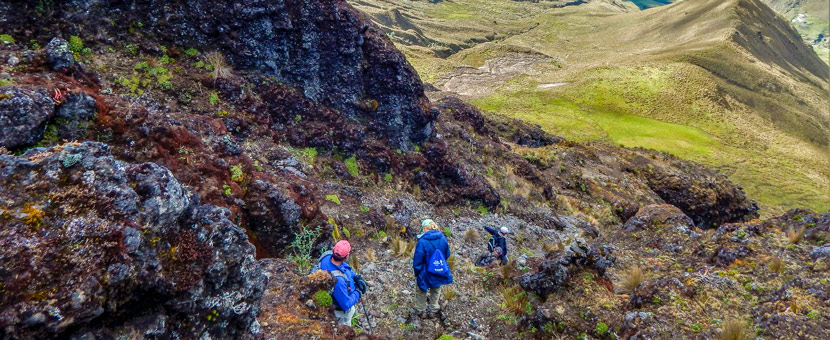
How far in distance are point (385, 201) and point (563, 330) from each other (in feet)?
23.4

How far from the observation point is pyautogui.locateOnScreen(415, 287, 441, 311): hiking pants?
8509 millimetres

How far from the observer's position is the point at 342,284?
638cm

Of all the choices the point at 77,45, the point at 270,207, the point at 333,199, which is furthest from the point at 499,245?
the point at 77,45

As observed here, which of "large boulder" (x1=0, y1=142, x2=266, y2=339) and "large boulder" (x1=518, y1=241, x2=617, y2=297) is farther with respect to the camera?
"large boulder" (x1=518, y1=241, x2=617, y2=297)

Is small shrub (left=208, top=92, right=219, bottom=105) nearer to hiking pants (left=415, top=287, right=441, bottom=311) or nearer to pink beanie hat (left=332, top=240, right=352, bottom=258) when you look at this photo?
pink beanie hat (left=332, top=240, right=352, bottom=258)

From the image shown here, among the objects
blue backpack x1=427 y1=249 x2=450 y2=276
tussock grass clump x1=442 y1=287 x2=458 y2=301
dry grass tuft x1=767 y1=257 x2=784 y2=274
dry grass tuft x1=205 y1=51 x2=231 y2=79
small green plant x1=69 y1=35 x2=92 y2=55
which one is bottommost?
tussock grass clump x1=442 y1=287 x2=458 y2=301

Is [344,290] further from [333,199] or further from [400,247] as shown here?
[333,199]

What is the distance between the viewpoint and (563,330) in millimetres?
8258

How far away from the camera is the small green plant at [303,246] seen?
895cm

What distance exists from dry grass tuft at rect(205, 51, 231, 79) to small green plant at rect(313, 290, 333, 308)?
859 centimetres

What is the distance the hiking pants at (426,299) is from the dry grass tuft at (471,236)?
18.0ft

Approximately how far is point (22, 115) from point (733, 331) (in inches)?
463

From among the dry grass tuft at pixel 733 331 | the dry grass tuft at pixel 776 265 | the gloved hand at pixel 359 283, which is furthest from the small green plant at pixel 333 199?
the dry grass tuft at pixel 776 265

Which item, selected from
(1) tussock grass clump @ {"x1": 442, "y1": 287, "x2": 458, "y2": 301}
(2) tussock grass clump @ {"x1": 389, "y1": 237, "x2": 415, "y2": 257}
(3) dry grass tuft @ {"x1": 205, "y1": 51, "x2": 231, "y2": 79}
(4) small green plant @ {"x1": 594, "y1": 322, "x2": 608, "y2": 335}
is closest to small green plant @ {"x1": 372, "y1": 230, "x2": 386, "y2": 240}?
(2) tussock grass clump @ {"x1": 389, "y1": 237, "x2": 415, "y2": 257}
